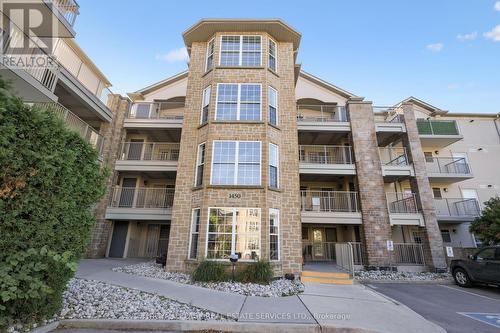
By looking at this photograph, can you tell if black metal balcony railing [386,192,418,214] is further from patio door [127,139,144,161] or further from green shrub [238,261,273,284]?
patio door [127,139,144,161]

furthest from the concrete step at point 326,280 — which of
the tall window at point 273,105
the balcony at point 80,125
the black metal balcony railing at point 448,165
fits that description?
the black metal balcony railing at point 448,165

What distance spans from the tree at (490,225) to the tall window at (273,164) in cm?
1161

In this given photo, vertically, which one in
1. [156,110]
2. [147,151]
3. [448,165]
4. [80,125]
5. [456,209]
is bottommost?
[456,209]

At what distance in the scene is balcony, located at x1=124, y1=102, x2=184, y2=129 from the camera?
1620 cm

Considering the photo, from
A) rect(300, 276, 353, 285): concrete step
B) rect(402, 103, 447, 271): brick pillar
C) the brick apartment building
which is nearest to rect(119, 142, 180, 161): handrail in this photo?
the brick apartment building

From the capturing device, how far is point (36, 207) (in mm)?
4473

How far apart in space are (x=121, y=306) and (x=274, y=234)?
6598mm

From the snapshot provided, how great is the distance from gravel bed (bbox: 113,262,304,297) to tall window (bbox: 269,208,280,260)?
43.7 inches

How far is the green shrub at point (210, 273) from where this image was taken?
29.8 ft

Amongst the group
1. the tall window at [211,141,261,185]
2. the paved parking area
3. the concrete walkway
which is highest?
the tall window at [211,141,261,185]

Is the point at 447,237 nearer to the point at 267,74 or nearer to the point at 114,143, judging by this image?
the point at 267,74

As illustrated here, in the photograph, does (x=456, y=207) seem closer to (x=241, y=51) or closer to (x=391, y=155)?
(x=391, y=155)

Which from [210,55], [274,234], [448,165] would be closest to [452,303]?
[274,234]

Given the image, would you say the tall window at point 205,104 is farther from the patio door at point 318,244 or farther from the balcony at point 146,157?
the patio door at point 318,244
